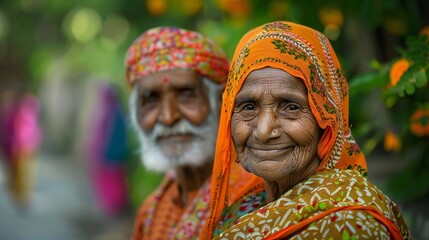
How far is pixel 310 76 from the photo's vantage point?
2752 millimetres

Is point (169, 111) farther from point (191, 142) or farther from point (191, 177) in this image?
point (191, 177)

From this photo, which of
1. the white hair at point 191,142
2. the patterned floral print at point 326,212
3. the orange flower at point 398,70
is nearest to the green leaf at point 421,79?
the orange flower at point 398,70

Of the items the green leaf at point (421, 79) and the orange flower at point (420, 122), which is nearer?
the green leaf at point (421, 79)

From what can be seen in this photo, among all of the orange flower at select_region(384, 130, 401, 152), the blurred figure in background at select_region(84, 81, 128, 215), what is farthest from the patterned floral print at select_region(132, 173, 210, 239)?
the blurred figure in background at select_region(84, 81, 128, 215)

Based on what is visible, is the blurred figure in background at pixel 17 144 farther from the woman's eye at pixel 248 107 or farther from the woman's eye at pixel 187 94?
the woman's eye at pixel 248 107

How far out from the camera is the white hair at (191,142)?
4285mm

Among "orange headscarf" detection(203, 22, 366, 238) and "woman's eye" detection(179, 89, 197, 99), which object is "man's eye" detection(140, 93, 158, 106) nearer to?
"woman's eye" detection(179, 89, 197, 99)

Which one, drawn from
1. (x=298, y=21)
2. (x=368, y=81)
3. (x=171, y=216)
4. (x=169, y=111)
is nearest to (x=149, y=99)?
(x=169, y=111)

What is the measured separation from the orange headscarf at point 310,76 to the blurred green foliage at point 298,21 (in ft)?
1.76

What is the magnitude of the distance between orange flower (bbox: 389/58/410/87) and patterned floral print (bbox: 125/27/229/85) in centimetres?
104

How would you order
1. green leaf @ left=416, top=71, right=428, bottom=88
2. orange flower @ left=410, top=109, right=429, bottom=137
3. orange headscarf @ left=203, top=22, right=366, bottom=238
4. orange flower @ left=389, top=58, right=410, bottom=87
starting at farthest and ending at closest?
orange flower @ left=410, top=109, right=429, bottom=137 < orange flower @ left=389, top=58, right=410, bottom=87 < green leaf @ left=416, top=71, right=428, bottom=88 < orange headscarf @ left=203, top=22, right=366, bottom=238

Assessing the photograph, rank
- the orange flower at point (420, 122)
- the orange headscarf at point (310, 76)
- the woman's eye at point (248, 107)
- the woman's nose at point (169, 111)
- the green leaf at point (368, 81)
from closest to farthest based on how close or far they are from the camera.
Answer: the orange headscarf at point (310, 76) < the woman's eye at point (248, 107) < the green leaf at point (368, 81) < the orange flower at point (420, 122) < the woman's nose at point (169, 111)

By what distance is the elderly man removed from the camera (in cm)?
426

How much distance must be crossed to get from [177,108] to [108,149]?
18.3ft
